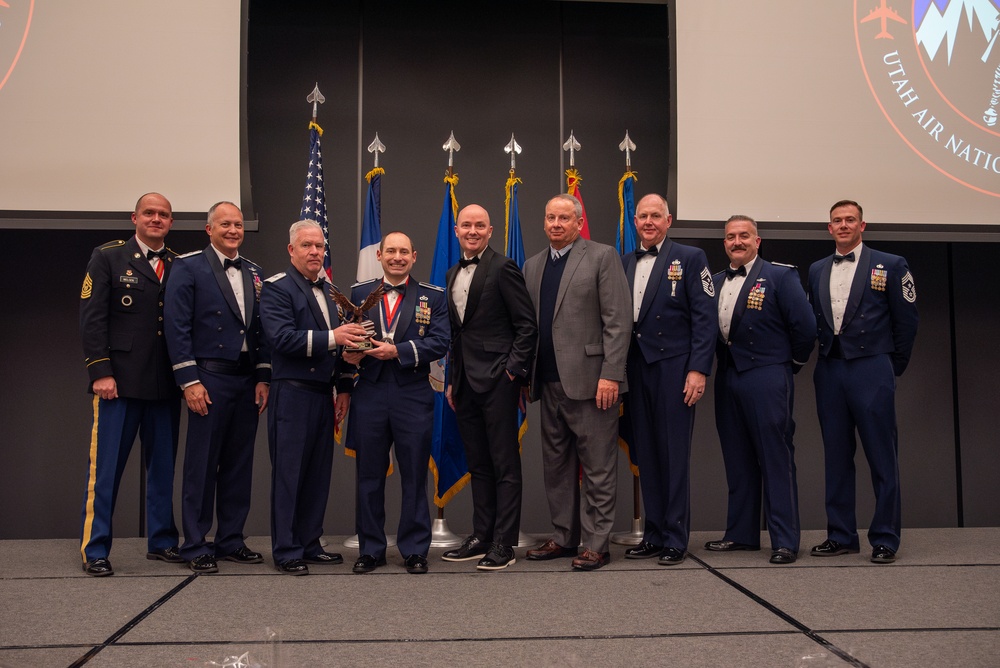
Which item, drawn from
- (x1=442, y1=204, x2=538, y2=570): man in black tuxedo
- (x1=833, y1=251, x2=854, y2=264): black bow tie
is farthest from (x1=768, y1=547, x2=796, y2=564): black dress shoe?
→ (x1=833, y1=251, x2=854, y2=264): black bow tie

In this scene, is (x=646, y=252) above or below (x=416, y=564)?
above

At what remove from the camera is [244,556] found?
3645mm

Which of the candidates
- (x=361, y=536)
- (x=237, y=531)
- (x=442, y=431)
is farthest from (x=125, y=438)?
(x=442, y=431)

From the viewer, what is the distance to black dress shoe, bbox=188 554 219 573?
3.42 meters

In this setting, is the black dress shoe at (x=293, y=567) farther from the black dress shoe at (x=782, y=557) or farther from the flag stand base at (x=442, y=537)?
the black dress shoe at (x=782, y=557)

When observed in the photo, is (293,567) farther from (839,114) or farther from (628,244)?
(839,114)

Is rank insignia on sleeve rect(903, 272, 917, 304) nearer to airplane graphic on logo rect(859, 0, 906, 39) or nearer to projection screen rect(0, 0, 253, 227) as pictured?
airplane graphic on logo rect(859, 0, 906, 39)

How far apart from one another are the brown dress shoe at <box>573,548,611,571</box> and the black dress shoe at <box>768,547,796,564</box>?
0.75 meters

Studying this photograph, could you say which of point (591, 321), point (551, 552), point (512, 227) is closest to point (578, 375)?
point (591, 321)

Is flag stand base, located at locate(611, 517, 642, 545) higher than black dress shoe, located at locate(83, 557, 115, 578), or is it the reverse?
black dress shoe, located at locate(83, 557, 115, 578)

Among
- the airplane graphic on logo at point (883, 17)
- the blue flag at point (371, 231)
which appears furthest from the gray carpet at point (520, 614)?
the airplane graphic on logo at point (883, 17)

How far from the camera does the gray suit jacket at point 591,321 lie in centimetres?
356

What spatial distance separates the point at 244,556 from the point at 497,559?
1.14m

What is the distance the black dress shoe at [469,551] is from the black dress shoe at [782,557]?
1.28 m
